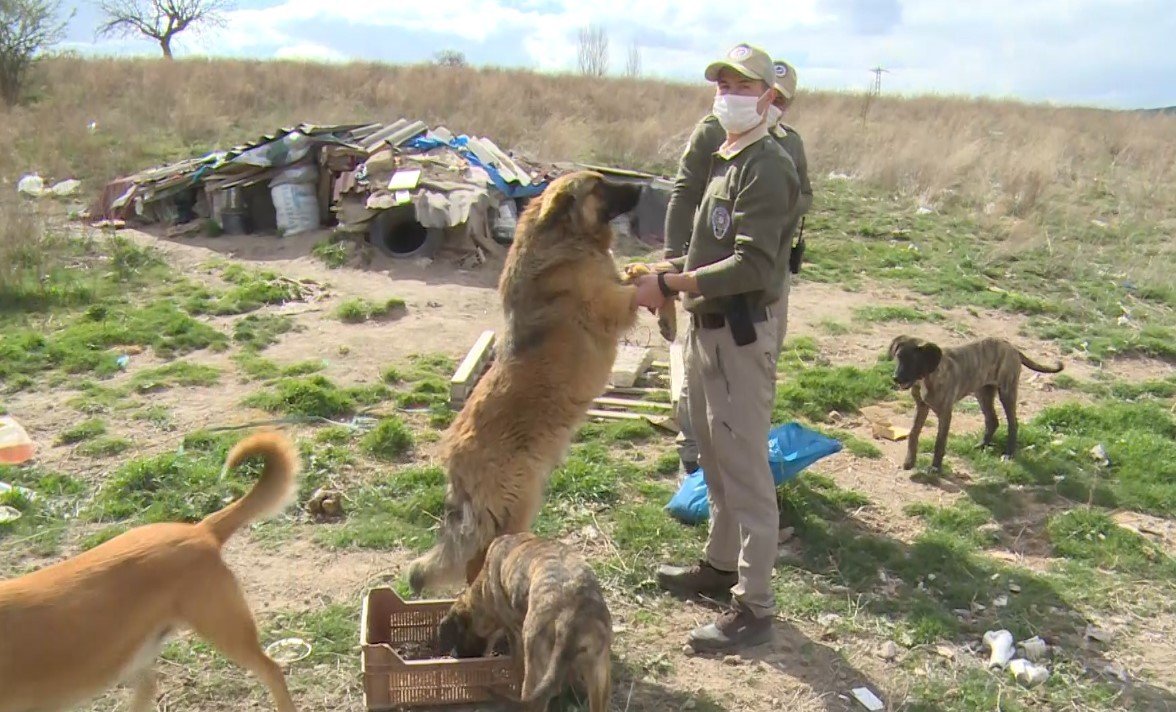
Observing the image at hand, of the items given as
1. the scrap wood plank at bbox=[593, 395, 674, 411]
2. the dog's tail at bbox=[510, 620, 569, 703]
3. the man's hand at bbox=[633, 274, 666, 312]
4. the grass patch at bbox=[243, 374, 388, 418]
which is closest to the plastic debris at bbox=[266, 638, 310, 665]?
the dog's tail at bbox=[510, 620, 569, 703]

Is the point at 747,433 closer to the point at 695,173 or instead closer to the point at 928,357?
the point at 695,173

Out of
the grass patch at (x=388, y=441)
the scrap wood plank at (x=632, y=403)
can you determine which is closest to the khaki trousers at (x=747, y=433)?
the grass patch at (x=388, y=441)

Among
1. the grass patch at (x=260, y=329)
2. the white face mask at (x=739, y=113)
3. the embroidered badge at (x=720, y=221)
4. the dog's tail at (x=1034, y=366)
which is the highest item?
the white face mask at (x=739, y=113)

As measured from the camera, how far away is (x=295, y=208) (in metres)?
13.2

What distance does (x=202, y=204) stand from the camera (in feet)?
45.6

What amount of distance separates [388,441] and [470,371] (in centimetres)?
130

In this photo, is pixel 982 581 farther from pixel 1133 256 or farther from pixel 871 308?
pixel 1133 256

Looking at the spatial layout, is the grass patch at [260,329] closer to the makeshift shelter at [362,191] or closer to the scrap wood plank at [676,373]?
the makeshift shelter at [362,191]

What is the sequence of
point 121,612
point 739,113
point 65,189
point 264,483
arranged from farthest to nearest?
1. point 65,189
2. point 739,113
3. point 264,483
4. point 121,612

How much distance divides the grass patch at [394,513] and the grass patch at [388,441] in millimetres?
320

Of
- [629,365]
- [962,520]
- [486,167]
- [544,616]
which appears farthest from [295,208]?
[544,616]

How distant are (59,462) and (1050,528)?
676 centimetres

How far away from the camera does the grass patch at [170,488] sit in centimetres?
551

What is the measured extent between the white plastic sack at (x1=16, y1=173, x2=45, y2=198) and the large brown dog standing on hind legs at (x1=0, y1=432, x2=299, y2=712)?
46.4ft
